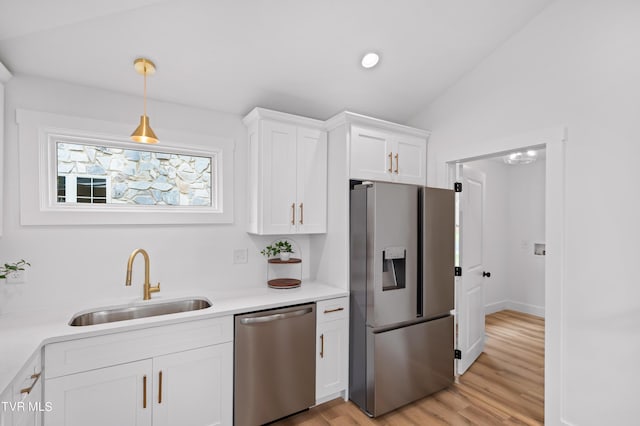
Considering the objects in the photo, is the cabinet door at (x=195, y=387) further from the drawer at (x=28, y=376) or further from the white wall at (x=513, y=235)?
the white wall at (x=513, y=235)

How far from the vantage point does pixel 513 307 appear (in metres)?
4.95

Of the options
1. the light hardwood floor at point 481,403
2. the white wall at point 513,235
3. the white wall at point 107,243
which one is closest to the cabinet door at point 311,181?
the white wall at point 107,243

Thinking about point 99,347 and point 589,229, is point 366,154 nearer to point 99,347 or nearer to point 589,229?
point 589,229

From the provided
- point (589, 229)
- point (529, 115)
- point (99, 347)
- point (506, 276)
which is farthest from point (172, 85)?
point (506, 276)

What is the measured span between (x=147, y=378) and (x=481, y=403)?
244 centimetres

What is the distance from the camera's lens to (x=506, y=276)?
4992 millimetres

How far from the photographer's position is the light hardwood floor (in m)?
2.27

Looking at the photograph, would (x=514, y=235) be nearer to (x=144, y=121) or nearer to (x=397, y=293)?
(x=397, y=293)

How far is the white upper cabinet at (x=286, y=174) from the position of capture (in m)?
2.48

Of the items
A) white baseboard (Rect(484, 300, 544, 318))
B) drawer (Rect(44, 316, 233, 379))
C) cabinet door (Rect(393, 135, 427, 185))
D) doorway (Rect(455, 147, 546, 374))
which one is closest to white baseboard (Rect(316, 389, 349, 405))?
drawer (Rect(44, 316, 233, 379))

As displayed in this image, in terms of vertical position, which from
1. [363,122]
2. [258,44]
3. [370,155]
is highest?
[258,44]

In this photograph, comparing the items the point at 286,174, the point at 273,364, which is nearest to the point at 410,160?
the point at 286,174

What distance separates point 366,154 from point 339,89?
1.94 feet

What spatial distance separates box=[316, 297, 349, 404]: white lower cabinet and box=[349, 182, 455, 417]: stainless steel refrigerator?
0.06 m
